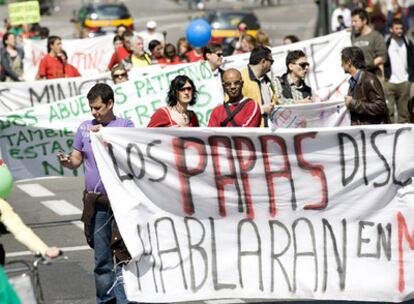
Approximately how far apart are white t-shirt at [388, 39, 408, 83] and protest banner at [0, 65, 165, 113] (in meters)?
3.20

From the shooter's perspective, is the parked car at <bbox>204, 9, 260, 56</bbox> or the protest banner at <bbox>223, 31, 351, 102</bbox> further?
the parked car at <bbox>204, 9, 260, 56</bbox>

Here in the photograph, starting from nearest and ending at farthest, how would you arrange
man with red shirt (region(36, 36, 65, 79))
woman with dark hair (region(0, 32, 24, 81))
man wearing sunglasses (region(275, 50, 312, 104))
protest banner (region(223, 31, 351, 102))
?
man wearing sunglasses (region(275, 50, 312, 104))
protest banner (region(223, 31, 351, 102))
man with red shirt (region(36, 36, 65, 79))
woman with dark hair (region(0, 32, 24, 81))

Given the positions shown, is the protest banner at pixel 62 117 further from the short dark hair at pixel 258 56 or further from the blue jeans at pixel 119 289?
the blue jeans at pixel 119 289

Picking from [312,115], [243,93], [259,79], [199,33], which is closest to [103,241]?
[243,93]

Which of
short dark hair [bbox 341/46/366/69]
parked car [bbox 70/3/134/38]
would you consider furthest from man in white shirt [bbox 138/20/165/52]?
parked car [bbox 70/3/134/38]

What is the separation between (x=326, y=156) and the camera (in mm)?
8859

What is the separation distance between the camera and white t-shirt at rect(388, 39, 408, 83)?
694 inches

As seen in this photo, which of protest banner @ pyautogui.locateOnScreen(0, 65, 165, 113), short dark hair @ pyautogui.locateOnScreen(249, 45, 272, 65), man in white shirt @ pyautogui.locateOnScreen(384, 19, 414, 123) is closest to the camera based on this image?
short dark hair @ pyautogui.locateOnScreen(249, 45, 272, 65)

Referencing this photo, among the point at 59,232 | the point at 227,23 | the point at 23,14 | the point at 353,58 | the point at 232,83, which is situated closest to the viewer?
the point at 232,83

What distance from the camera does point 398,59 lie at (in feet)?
57.8

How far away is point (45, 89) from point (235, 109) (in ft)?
24.2

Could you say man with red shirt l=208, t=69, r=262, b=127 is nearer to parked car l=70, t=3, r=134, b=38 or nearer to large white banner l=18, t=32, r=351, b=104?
large white banner l=18, t=32, r=351, b=104

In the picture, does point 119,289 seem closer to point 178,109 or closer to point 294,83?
point 178,109

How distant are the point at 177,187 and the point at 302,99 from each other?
3.43 m
